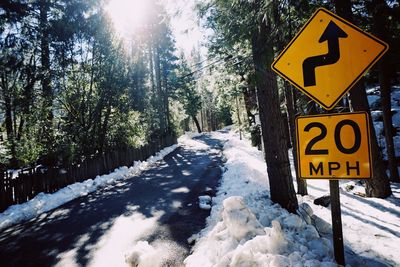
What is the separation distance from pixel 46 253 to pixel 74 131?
31.1 ft

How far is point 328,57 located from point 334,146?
104 cm

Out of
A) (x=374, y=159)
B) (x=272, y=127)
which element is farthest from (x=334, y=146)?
(x=374, y=159)

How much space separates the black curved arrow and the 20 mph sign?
512 millimetres

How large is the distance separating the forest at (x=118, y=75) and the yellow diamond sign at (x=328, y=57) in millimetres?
2085

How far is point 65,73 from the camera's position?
14.3 m

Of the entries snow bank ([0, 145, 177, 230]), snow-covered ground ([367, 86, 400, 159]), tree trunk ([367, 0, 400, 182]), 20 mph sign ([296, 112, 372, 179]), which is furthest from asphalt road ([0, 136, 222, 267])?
snow-covered ground ([367, 86, 400, 159])

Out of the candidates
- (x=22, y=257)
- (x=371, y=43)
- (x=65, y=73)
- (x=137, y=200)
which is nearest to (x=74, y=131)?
(x=65, y=73)

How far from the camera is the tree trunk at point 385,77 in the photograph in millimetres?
10047

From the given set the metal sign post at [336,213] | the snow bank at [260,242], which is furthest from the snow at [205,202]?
the metal sign post at [336,213]

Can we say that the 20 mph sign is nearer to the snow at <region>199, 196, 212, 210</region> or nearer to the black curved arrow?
the black curved arrow

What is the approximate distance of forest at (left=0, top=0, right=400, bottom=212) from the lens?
6.29 metres

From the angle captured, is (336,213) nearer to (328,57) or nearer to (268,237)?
(268,237)

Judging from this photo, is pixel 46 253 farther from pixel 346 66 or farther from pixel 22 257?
pixel 346 66

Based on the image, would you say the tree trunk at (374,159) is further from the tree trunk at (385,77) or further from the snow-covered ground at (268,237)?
the tree trunk at (385,77)
